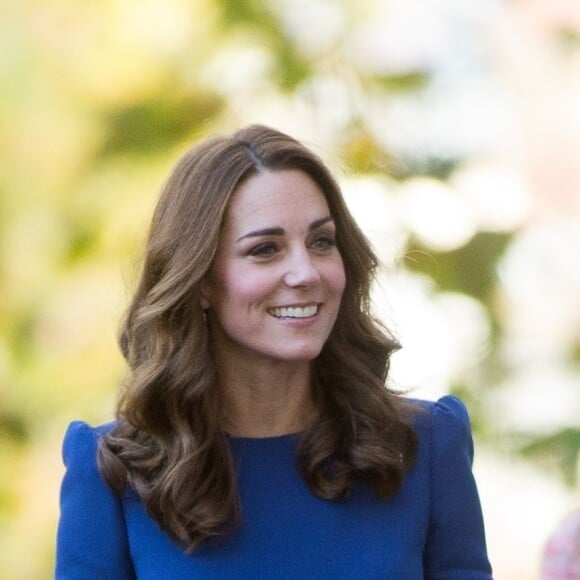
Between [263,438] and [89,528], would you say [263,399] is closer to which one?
[263,438]

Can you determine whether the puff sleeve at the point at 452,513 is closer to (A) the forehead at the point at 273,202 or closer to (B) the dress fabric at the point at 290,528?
(B) the dress fabric at the point at 290,528

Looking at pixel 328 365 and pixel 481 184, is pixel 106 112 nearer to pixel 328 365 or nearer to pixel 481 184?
pixel 481 184

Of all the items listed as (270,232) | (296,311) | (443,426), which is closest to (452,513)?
(443,426)

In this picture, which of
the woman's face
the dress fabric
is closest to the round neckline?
the dress fabric

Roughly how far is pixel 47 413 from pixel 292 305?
5.95ft

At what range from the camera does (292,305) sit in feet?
7.24

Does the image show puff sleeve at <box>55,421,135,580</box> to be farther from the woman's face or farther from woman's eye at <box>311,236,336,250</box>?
woman's eye at <box>311,236,336,250</box>

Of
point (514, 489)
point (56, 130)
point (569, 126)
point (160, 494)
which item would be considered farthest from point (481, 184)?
point (160, 494)

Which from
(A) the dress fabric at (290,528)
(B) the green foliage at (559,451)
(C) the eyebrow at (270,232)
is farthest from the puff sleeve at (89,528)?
(B) the green foliage at (559,451)

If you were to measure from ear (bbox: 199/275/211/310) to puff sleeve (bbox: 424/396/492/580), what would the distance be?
40 centimetres

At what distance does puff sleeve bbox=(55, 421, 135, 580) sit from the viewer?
7.49 feet

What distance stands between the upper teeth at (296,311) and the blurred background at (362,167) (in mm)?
1672

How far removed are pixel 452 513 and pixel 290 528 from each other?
0.25 m

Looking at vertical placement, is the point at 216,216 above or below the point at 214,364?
above
